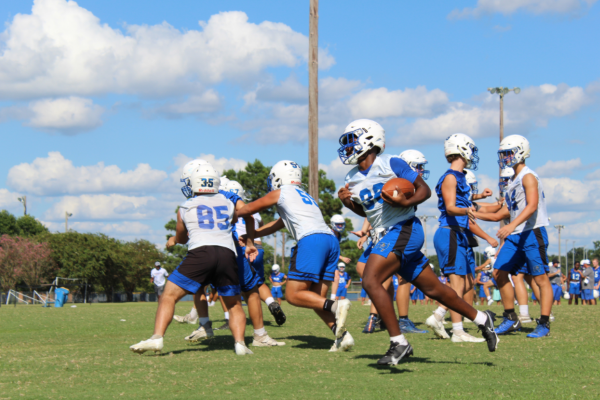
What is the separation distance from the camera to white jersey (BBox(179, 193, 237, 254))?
646cm

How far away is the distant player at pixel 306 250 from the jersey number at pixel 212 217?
28 cm

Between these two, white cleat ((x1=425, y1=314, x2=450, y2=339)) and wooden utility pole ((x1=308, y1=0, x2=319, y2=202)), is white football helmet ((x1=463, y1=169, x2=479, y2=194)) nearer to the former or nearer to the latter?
white cleat ((x1=425, y1=314, x2=450, y2=339))

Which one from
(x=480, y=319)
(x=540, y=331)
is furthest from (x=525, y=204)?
(x=480, y=319)

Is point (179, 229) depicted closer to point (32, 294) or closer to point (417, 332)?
point (417, 332)

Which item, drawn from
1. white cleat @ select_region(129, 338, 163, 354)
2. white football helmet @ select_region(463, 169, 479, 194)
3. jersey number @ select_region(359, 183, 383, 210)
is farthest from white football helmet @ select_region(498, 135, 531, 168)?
white cleat @ select_region(129, 338, 163, 354)

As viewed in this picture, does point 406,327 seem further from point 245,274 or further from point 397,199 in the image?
point 397,199

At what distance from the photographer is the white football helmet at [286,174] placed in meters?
7.06

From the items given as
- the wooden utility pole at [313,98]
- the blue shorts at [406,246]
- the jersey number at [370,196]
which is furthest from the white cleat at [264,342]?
the wooden utility pole at [313,98]

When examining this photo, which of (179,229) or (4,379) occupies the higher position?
(179,229)

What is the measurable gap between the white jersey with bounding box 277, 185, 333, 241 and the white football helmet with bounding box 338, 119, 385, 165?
3.84 ft

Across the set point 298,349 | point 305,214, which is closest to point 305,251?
point 305,214

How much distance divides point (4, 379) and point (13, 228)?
240 ft

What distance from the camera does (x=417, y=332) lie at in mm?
8359

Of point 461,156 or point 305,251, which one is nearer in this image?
point 305,251
